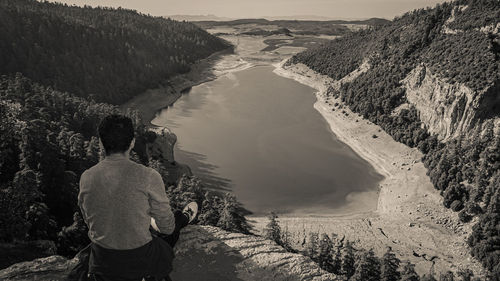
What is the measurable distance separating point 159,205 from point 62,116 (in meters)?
60.3

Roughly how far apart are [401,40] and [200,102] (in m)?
56.9

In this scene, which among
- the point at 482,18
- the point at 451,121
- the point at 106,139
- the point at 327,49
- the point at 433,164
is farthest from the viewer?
the point at 327,49

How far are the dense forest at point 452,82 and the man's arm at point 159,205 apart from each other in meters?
44.4

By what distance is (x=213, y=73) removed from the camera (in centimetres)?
14462

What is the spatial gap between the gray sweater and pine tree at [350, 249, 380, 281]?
31.4 m

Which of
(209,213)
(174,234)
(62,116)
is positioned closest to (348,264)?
(209,213)

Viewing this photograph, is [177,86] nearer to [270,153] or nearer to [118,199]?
[270,153]

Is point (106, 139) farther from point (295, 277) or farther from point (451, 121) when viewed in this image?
point (451, 121)

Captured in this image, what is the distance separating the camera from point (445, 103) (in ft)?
218

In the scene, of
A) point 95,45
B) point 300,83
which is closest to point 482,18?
point 300,83

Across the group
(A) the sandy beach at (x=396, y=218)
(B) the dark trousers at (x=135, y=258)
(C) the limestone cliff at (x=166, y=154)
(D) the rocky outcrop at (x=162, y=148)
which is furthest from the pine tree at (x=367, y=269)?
(D) the rocky outcrop at (x=162, y=148)

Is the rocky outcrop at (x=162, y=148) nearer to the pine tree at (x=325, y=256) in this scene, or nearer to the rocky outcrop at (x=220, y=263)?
the pine tree at (x=325, y=256)

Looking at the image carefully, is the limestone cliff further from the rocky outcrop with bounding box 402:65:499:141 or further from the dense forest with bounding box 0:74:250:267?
the rocky outcrop with bounding box 402:65:499:141

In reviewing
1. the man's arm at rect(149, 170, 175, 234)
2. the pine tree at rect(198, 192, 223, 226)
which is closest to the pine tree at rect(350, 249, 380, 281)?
the pine tree at rect(198, 192, 223, 226)
